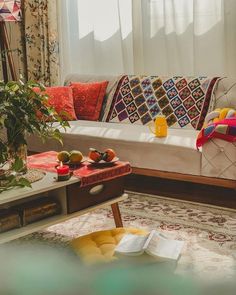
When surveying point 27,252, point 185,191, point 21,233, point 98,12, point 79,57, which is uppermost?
point 98,12

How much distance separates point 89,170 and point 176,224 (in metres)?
0.73

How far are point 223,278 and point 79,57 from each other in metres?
3.93

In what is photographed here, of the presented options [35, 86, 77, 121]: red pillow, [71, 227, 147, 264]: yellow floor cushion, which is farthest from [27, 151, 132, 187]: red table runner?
[35, 86, 77, 121]: red pillow

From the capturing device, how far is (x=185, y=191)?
3.59 m

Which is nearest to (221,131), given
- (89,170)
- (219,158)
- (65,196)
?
(219,158)

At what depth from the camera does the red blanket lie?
304 centimetres

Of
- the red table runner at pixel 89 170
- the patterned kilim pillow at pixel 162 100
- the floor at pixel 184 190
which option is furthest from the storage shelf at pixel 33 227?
the patterned kilim pillow at pixel 162 100

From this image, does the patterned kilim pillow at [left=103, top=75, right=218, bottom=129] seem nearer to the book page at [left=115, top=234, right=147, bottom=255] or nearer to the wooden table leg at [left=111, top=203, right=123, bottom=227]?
the wooden table leg at [left=111, top=203, right=123, bottom=227]

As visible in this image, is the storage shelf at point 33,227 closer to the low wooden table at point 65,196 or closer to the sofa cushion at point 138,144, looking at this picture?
the low wooden table at point 65,196

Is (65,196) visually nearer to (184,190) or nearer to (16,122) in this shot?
(16,122)

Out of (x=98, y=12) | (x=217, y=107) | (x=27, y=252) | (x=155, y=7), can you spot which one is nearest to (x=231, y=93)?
(x=217, y=107)

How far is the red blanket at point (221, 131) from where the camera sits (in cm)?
304

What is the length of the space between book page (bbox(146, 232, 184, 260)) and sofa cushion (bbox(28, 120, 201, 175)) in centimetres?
135

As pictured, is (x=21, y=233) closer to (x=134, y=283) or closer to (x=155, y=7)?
(x=134, y=283)
